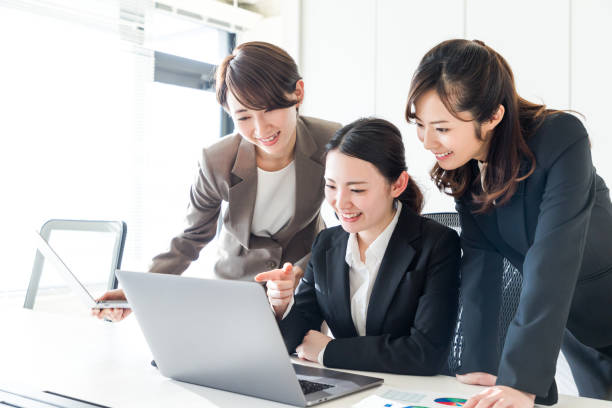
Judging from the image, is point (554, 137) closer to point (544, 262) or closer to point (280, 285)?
point (544, 262)

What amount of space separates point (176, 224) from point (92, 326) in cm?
217

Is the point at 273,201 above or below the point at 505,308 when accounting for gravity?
above

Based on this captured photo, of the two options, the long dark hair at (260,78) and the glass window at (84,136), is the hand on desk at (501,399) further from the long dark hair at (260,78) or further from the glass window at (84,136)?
the glass window at (84,136)

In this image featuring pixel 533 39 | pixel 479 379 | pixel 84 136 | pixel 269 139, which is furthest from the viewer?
pixel 84 136

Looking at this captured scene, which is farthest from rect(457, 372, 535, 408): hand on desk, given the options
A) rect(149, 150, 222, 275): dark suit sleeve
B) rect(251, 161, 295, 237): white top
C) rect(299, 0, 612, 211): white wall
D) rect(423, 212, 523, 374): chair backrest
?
rect(299, 0, 612, 211): white wall

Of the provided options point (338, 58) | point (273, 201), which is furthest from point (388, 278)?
point (338, 58)

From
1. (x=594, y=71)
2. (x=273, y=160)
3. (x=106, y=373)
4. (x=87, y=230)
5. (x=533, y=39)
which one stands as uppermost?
(x=533, y=39)

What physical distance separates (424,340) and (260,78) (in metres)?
0.75

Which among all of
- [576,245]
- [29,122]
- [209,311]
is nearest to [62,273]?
[209,311]

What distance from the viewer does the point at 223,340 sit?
102 cm

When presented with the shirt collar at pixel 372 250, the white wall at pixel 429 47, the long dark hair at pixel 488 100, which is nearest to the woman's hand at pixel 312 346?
the shirt collar at pixel 372 250

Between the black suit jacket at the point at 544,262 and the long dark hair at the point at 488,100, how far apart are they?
33 millimetres

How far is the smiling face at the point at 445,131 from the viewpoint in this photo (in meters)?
1.14

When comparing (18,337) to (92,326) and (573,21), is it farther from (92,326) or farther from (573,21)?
(573,21)
